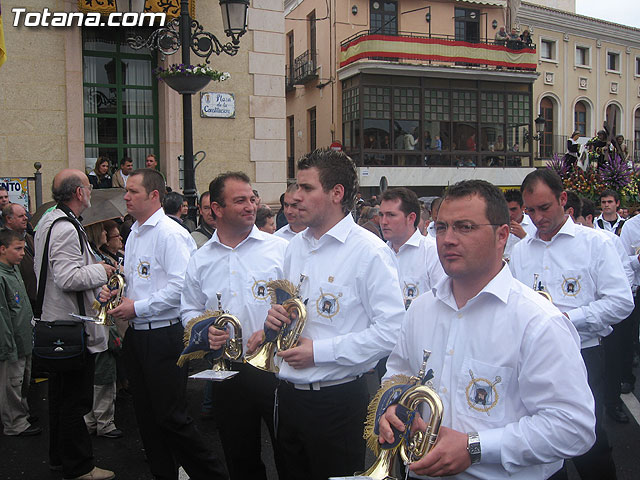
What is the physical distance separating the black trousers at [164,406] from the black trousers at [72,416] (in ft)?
1.47

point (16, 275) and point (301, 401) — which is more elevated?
point (16, 275)

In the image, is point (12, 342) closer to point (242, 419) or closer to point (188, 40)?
point (242, 419)

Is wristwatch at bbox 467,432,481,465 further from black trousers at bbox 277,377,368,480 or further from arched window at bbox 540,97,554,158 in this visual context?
arched window at bbox 540,97,554,158

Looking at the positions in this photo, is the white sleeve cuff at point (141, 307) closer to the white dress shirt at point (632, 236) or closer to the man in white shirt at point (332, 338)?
the man in white shirt at point (332, 338)

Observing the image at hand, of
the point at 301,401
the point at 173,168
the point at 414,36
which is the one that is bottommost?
the point at 301,401

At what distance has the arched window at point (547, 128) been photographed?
108 ft

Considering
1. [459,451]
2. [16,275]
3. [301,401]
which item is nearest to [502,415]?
[459,451]

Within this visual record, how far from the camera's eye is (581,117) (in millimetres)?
34969

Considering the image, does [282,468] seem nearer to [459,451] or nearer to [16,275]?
[459,451]

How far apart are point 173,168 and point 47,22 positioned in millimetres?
3478

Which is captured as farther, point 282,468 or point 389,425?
point 282,468

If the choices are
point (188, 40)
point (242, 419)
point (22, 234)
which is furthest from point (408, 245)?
point (188, 40)

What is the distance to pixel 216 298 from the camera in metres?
3.62

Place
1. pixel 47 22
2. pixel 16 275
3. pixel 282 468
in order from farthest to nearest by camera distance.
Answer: pixel 47 22, pixel 16 275, pixel 282 468
